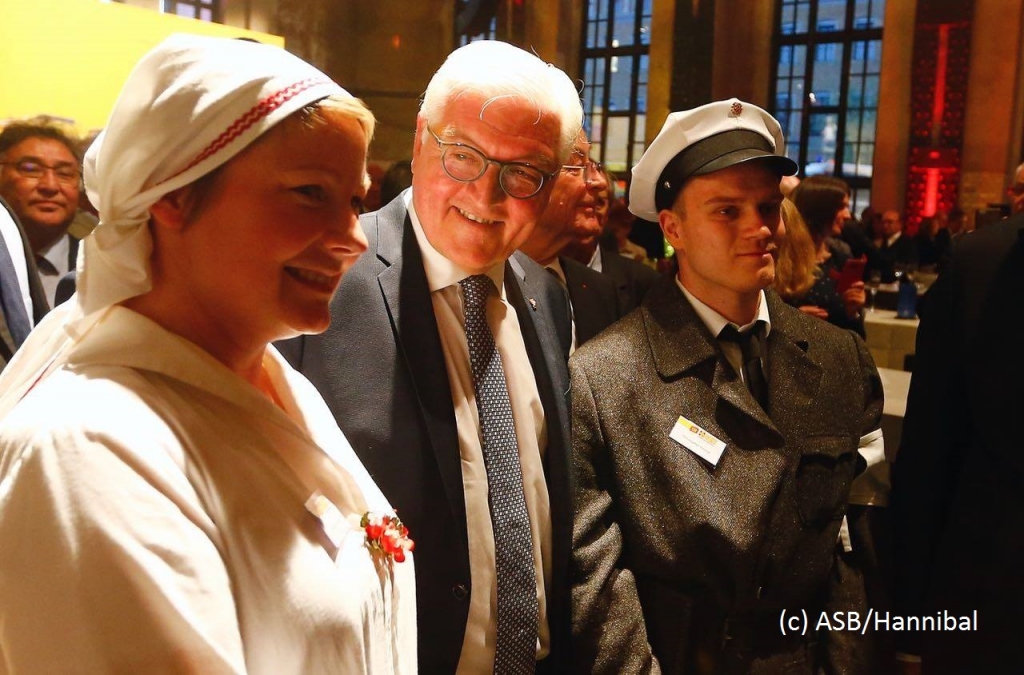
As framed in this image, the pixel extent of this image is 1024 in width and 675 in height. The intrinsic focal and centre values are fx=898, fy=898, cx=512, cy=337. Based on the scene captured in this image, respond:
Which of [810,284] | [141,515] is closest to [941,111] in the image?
[810,284]

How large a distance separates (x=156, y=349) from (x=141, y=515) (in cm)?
19

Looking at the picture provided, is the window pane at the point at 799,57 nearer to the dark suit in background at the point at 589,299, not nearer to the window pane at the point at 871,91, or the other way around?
the window pane at the point at 871,91

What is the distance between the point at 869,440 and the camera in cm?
207

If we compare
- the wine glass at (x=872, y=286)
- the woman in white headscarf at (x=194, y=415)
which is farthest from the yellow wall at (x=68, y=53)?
the wine glass at (x=872, y=286)

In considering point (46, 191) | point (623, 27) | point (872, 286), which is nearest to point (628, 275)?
point (623, 27)

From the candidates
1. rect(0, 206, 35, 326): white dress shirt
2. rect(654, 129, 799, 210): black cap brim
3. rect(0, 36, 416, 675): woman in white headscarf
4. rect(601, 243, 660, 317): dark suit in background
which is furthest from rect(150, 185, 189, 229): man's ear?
rect(601, 243, 660, 317): dark suit in background

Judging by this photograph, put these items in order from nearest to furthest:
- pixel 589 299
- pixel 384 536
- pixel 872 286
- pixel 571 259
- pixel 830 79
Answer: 1. pixel 384 536
2. pixel 589 299
3. pixel 571 259
4. pixel 830 79
5. pixel 872 286

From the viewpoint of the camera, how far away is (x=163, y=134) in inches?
36.3

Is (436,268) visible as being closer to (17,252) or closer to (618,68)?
(17,252)

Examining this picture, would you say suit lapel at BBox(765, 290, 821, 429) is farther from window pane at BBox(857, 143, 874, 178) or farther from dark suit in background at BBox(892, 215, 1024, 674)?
window pane at BBox(857, 143, 874, 178)

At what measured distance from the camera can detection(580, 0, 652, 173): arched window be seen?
4441 millimetres

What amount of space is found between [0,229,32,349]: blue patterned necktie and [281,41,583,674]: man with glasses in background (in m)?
1.20

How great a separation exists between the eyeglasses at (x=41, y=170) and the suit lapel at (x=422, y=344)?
185cm

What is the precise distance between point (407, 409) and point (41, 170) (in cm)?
212
